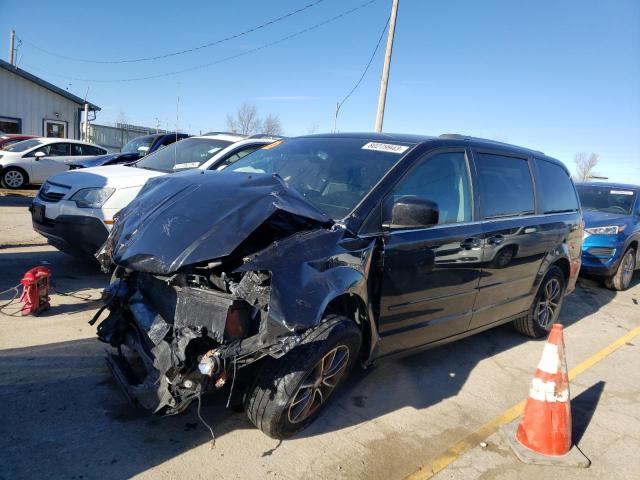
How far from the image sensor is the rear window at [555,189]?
201 inches

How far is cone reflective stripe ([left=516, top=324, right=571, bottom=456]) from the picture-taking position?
126 inches

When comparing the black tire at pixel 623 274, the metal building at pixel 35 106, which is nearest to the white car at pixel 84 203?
the black tire at pixel 623 274

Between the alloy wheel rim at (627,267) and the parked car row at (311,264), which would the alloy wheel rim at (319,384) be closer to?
the parked car row at (311,264)

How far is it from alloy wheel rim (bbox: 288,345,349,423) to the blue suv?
6669 millimetres

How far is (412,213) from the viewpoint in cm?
313

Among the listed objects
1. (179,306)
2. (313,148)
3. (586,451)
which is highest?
(313,148)

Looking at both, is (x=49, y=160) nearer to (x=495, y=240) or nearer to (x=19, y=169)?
(x=19, y=169)

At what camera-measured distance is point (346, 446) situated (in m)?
3.05

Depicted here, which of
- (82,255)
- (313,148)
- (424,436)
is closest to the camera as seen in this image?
(424,436)

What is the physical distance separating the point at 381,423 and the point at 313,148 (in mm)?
2185

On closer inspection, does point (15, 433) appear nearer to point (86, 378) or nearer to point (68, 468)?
point (68, 468)

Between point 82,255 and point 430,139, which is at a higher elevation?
point 430,139

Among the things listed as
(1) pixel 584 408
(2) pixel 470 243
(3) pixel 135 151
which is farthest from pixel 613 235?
(3) pixel 135 151

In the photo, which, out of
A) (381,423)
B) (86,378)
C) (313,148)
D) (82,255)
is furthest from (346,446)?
(82,255)
